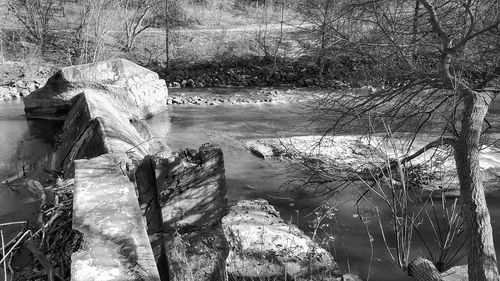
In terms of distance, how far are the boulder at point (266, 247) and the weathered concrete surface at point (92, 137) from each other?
157cm

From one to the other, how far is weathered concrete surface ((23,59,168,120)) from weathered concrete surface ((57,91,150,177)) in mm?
1234

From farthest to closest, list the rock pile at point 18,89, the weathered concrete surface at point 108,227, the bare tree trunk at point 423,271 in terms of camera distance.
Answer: the rock pile at point 18,89 → the bare tree trunk at point 423,271 → the weathered concrete surface at point 108,227

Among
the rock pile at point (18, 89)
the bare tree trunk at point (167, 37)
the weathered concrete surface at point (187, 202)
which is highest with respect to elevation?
the bare tree trunk at point (167, 37)

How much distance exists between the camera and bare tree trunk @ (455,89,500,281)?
15.4 ft

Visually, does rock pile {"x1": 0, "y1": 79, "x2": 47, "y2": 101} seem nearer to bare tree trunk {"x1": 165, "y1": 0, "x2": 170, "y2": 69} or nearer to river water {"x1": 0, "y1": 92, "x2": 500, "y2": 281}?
river water {"x1": 0, "y1": 92, "x2": 500, "y2": 281}

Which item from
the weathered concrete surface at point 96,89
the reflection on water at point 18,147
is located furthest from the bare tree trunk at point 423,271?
the weathered concrete surface at point 96,89

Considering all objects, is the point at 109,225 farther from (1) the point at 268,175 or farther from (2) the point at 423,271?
(1) the point at 268,175

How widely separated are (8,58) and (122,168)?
2052 centimetres

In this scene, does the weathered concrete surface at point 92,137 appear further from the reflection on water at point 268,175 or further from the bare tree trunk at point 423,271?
the bare tree trunk at point 423,271

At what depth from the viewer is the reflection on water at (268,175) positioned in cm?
708

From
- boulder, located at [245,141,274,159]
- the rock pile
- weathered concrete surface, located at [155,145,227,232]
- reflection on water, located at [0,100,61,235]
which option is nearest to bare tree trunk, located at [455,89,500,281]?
weathered concrete surface, located at [155,145,227,232]

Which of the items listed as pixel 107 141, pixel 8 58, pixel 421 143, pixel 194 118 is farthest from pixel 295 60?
pixel 107 141

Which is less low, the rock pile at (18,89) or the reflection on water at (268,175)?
the rock pile at (18,89)

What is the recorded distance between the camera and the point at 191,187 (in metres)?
3.62
